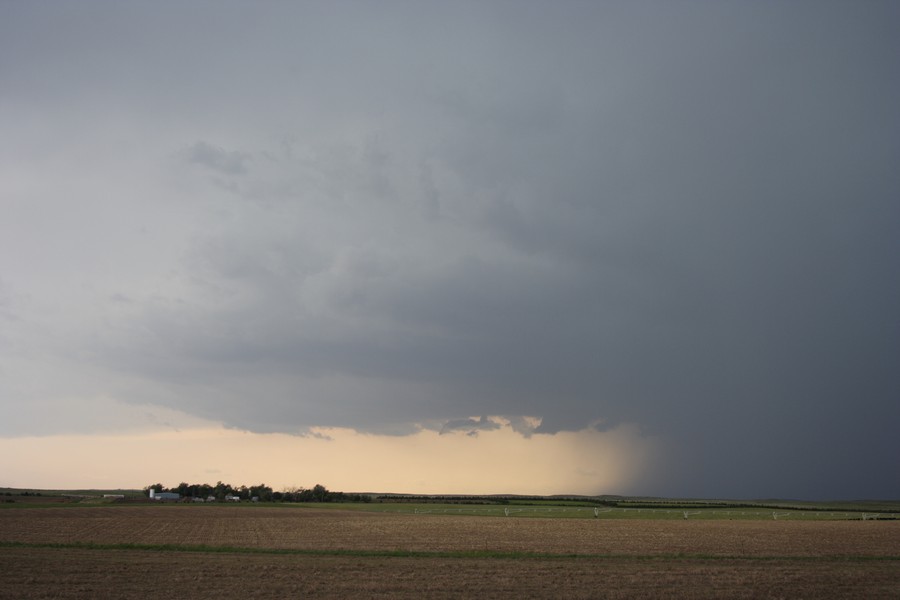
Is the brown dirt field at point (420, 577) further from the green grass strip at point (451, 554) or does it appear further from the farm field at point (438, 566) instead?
the green grass strip at point (451, 554)

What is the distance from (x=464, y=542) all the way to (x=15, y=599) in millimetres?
30718

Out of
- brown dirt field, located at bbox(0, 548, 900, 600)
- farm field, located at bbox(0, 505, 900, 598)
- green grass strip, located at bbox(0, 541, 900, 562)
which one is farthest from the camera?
green grass strip, located at bbox(0, 541, 900, 562)

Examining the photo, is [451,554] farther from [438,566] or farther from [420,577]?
[420,577]

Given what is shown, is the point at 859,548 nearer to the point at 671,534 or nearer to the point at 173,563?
the point at 671,534

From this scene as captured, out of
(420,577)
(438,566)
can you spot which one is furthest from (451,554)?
(420,577)

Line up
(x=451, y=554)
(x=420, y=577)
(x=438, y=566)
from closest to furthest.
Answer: (x=420, y=577)
(x=438, y=566)
(x=451, y=554)

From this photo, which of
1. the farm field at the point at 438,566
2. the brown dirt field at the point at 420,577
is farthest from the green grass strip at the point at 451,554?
the brown dirt field at the point at 420,577

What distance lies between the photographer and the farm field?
25.4 metres

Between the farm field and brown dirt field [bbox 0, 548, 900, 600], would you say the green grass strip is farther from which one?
brown dirt field [bbox 0, 548, 900, 600]

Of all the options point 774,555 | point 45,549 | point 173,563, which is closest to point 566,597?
point 173,563

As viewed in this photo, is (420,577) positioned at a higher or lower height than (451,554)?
lower

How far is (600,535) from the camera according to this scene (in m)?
55.9

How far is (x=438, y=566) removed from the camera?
3278 cm

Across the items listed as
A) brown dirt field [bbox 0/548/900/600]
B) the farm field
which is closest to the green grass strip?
the farm field
